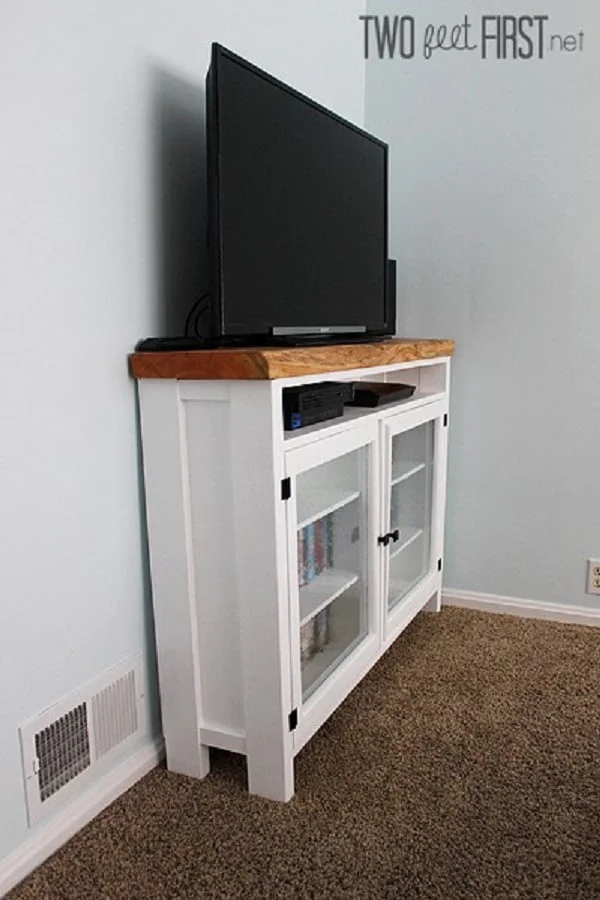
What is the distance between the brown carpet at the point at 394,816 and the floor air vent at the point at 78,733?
115 millimetres

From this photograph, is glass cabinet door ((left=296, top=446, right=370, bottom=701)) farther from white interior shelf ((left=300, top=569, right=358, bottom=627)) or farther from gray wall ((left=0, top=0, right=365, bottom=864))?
gray wall ((left=0, top=0, right=365, bottom=864))

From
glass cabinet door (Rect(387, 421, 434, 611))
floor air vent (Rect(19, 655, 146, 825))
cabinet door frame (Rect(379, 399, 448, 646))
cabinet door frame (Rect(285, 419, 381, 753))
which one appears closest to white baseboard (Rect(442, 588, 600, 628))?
cabinet door frame (Rect(379, 399, 448, 646))

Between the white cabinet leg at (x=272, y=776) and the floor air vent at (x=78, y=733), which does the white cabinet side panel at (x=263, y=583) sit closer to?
the white cabinet leg at (x=272, y=776)

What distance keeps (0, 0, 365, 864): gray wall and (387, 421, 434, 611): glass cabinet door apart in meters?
0.88

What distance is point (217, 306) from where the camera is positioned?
5.13ft

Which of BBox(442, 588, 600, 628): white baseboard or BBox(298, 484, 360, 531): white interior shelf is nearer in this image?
BBox(298, 484, 360, 531): white interior shelf

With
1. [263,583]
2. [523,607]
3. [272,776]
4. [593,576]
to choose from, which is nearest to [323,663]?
[272,776]

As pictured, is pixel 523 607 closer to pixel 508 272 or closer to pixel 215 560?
pixel 508 272

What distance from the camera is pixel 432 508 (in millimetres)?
2537

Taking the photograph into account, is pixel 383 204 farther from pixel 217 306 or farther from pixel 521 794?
pixel 521 794

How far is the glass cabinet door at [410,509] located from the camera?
2.32m

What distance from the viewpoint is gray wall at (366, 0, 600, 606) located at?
2.38 meters

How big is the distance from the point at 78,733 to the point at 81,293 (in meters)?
0.91

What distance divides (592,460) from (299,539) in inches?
48.7
